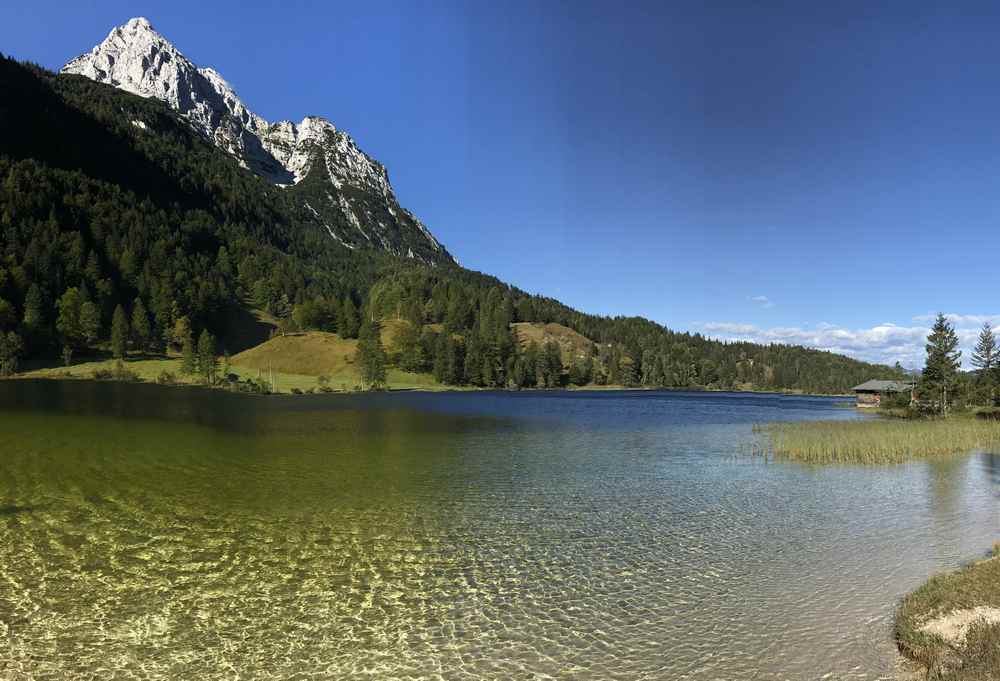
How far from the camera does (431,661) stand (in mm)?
12336

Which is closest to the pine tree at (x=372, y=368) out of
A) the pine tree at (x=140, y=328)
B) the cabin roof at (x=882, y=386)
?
the pine tree at (x=140, y=328)

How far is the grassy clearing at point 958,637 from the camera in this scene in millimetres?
10484

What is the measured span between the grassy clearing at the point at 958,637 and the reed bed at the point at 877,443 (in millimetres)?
32054

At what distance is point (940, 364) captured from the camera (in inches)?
3927

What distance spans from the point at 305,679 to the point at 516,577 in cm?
784

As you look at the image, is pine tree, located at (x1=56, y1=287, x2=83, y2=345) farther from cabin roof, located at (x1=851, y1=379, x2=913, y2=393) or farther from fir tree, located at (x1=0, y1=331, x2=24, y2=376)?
cabin roof, located at (x1=851, y1=379, x2=913, y2=393)

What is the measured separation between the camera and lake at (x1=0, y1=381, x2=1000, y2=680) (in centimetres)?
1256

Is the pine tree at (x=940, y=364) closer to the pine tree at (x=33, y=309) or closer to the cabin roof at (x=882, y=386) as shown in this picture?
the cabin roof at (x=882, y=386)

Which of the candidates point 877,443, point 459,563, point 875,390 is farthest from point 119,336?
point 875,390

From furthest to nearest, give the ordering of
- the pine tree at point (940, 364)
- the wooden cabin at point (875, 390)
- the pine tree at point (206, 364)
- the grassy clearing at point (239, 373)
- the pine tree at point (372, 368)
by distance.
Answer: the pine tree at point (372, 368) → the pine tree at point (206, 364) → the grassy clearing at point (239, 373) → the wooden cabin at point (875, 390) → the pine tree at point (940, 364)

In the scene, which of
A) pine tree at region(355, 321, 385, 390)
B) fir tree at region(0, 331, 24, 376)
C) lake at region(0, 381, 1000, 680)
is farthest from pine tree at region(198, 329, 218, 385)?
lake at region(0, 381, 1000, 680)

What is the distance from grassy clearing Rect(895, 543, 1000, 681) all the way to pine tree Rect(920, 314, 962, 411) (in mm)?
102713

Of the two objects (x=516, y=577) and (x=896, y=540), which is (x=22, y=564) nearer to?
(x=516, y=577)

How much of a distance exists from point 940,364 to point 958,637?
11056cm
